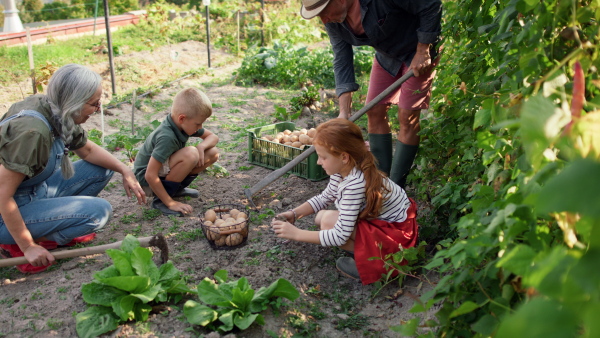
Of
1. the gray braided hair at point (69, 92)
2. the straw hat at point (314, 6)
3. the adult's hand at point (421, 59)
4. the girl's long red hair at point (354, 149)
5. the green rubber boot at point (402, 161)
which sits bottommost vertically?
the green rubber boot at point (402, 161)

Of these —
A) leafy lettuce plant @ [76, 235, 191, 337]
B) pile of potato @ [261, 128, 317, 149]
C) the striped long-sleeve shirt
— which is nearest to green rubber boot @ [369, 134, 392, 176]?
pile of potato @ [261, 128, 317, 149]

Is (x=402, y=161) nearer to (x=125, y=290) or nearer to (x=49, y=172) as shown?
(x=125, y=290)

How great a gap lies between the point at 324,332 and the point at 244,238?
1.04m

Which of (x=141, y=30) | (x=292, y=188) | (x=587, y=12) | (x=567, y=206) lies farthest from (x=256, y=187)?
(x=141, y=30)

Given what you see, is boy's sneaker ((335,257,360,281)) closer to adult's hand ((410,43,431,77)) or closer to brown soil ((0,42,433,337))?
brown soil ((0,42,433,337))

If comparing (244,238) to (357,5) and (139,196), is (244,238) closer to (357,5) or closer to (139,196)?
(139,196)

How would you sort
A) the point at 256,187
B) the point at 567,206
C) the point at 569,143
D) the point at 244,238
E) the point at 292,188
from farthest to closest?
the point at 292,188 < the point at 256,187 < the point at 244,238 < the point at 569,143 < the point at 567,206

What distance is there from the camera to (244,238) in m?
3.46

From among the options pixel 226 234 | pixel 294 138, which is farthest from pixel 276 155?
pixel 226 234

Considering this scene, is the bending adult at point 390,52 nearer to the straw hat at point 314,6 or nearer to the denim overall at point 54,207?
the straw hat at point 314,6

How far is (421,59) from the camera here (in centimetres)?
345

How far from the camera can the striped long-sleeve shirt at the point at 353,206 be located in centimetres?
295

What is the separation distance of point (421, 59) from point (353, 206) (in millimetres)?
1204

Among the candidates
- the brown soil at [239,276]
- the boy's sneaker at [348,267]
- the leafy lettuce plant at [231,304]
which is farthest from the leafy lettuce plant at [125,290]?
the boy's sneaker at [348,267]
